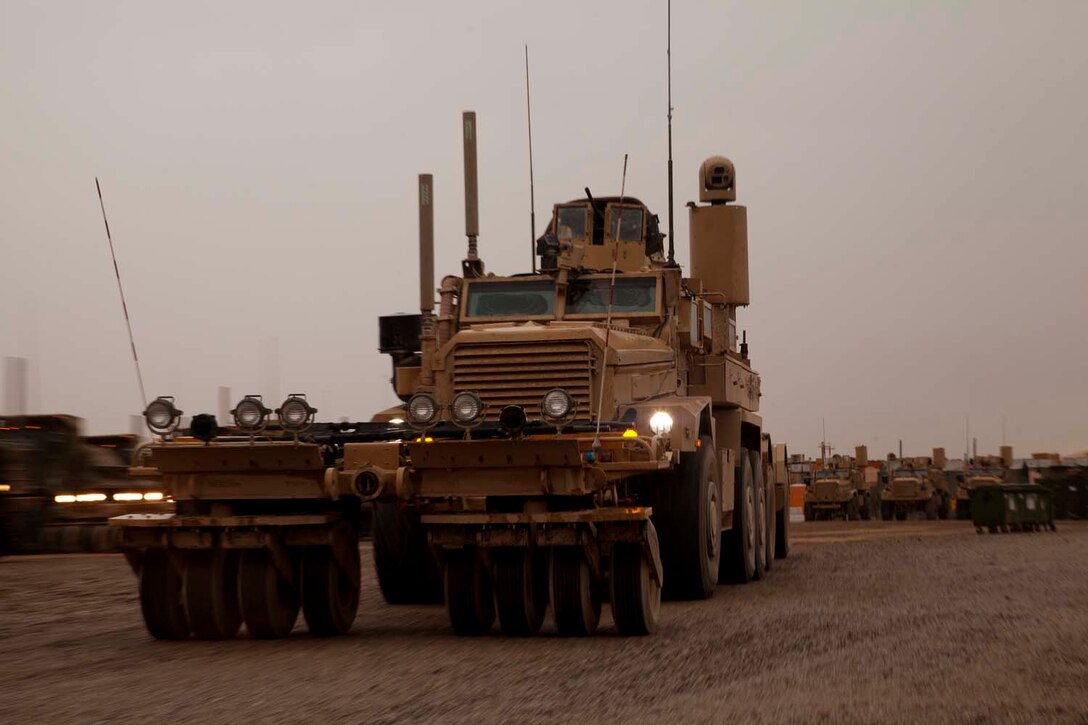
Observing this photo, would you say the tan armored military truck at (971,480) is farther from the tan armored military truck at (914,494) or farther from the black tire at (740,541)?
the black tire at (740,541)

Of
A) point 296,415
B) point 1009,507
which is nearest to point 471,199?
point 296,415

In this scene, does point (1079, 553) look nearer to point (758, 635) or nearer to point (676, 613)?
point (676, 613)

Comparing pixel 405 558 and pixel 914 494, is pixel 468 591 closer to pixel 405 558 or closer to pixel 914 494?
pixel 405 558

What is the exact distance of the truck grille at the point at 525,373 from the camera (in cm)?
1488

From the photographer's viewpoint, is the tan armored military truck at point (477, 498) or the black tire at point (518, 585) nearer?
the tan armored military truck at point (477, 498)

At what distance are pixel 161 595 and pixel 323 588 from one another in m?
1.27

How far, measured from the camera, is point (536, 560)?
501 inches

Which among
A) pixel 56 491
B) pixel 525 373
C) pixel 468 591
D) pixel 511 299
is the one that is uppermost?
pixel 511 299

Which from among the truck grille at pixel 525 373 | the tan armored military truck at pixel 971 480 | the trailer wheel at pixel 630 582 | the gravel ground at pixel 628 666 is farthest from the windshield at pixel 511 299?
the tan armored military truck at pixel 971 480

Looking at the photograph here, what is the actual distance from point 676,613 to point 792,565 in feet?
28.3

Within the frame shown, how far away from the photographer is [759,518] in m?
21.0

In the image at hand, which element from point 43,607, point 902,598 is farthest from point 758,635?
point 43,607

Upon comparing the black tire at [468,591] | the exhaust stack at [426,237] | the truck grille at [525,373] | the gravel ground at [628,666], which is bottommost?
the gravel ground at [628,666]

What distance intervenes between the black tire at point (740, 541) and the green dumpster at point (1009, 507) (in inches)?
644
